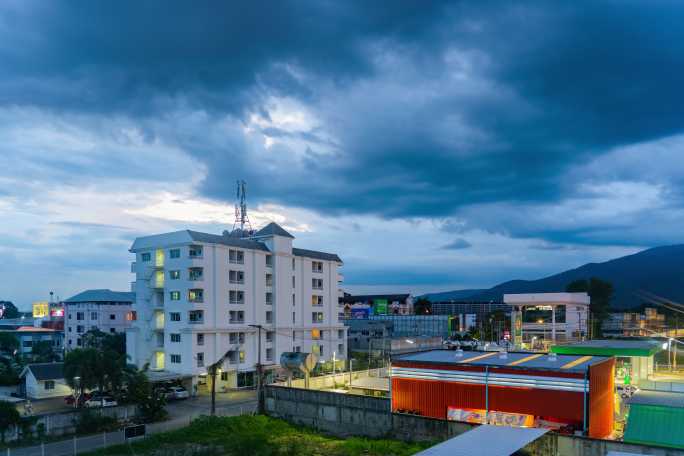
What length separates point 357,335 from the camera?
265 ft

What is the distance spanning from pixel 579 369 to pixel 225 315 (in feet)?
110

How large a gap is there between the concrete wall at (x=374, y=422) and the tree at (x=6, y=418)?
13.1 metres

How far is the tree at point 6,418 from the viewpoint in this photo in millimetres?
26781

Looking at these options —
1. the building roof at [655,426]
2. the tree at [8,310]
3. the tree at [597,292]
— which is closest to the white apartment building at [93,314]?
the building roof at [655,426]

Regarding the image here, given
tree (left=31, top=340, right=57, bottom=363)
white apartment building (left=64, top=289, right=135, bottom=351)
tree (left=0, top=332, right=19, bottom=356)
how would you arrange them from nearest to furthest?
tree (left=31, top=340, right=57, bottom=363), tree (left=0, top=332, right=19, bottom=356), white apartment building (left=64, top=289, right=135, bottom=351)

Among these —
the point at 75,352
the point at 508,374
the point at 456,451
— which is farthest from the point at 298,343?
the point at 456,451

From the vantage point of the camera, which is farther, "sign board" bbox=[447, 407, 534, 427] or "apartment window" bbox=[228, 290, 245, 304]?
"apartment window" bbox=[228, 290, 245, 304]

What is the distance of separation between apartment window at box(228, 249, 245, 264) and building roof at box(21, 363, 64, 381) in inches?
632

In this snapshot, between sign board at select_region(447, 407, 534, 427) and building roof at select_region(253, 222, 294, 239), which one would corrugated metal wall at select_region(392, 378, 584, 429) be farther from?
building roof at select_region(253, 222, 294, 239)

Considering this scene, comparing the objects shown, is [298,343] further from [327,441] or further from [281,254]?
[327,441]

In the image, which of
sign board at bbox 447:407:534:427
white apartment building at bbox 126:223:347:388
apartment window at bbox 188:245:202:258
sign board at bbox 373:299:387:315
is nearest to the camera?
sign board at bbox 447:407:534:427

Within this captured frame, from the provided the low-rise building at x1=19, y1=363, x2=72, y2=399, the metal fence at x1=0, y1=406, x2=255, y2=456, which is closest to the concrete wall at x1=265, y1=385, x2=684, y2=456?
the metal fence at x1=0, y1=406, x2=255, y2=456

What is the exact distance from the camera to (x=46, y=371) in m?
42.0

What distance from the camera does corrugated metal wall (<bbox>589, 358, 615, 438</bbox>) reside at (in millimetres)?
21906
